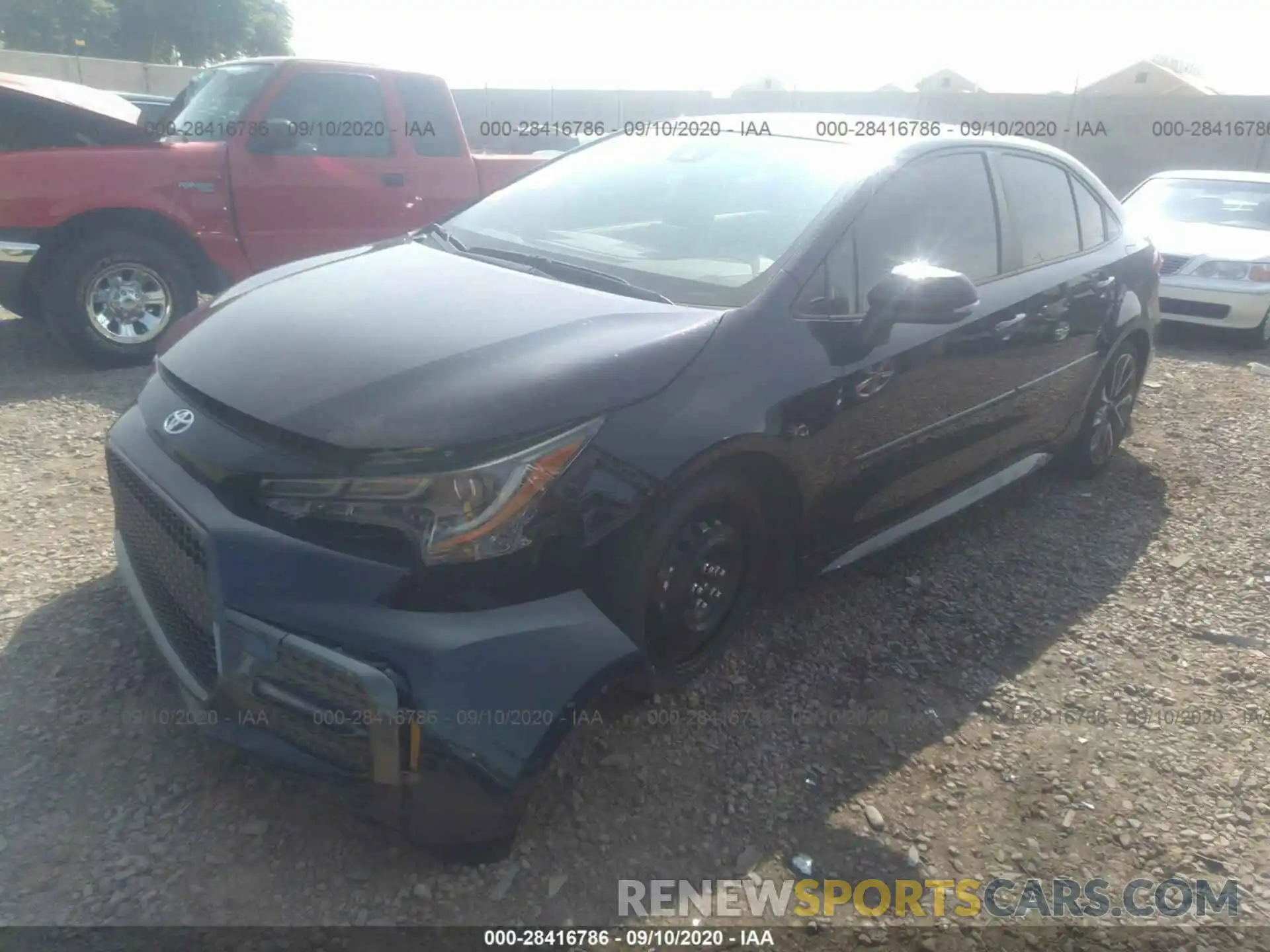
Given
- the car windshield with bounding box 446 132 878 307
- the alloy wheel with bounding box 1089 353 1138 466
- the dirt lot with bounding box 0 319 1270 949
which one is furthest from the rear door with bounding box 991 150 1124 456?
the car windshield with bounding box 446 132 878 307

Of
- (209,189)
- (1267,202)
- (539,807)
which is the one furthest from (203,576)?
(1267,202)

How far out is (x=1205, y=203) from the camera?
940 cm

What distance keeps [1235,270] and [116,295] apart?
8574 millimetres

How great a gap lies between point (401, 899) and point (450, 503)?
92 cm

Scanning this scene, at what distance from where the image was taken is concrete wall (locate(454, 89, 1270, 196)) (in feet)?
63.0

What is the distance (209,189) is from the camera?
19.3ft

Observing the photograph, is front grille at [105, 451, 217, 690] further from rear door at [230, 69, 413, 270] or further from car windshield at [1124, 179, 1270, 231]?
car windshield at [1124, 179, 1270, 231]

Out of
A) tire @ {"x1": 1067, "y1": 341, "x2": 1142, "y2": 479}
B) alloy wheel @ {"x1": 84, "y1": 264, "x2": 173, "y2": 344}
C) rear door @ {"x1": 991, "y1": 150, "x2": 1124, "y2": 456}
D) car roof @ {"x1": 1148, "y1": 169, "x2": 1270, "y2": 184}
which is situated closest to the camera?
rear door @ {"x1": 991, "y1": 150, "x2": 1124, "y2": 456}

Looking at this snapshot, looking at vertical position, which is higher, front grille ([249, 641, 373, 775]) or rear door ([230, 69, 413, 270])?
rear door ([230, 69, 413, 270])

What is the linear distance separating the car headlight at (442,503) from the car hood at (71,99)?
4.69 meters

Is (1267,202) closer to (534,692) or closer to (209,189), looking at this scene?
(209,189)

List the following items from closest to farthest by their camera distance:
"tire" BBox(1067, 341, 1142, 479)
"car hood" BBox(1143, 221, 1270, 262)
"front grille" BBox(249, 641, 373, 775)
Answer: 1. "front grille" BBox(249, 641, 373, 775)
2. "tire" BBox(1067, 341, 1142, 479)
3. "car hood" BBox(1143, 221, 1270, 262)

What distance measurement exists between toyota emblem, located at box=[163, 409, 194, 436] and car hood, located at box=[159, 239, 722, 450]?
73 mm

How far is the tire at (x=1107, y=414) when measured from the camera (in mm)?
4727
